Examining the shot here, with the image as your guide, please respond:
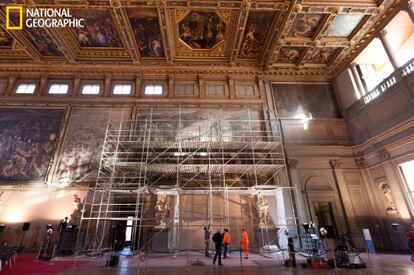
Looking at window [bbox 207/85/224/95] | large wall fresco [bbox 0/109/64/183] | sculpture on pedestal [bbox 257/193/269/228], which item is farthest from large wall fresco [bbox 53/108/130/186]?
sculpture on pedestal [bbox 257/193/269/228]

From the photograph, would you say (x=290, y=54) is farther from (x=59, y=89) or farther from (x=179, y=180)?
(x=59, y=89)

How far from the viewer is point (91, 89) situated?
45.4 ft

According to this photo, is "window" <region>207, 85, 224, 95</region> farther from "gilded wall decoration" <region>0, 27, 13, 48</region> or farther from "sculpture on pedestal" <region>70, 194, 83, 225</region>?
"gilded wall decoration" <region>0, 27, 13, 48</region>

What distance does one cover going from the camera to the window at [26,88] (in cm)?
1355

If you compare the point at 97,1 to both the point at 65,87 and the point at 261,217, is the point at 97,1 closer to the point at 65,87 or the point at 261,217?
the point at 65,87

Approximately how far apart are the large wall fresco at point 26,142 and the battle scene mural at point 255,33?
461 inches

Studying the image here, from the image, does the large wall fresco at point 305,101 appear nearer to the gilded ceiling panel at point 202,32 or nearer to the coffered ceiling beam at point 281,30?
the coffered ceiling beam at point 281,30

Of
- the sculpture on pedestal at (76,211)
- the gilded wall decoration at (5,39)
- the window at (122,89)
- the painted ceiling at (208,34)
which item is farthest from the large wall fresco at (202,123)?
the gilded wall decoration at (5,39)

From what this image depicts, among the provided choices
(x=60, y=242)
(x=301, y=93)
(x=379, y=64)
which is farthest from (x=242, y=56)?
(x=60, y=242)

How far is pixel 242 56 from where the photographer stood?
1409 cm

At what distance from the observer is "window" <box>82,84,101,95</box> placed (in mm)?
13734

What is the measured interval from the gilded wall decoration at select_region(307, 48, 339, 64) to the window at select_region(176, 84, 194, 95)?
304 inches

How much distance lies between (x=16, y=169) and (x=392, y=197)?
61.8 feet

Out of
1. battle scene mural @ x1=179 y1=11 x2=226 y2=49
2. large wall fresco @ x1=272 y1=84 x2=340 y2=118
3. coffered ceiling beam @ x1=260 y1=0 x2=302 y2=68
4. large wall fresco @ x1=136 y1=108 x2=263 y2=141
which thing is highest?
battle scene mural @ x1=179 y1=11 x2=226 y2=49
